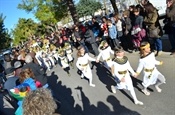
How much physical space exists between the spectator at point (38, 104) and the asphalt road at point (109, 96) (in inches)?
121

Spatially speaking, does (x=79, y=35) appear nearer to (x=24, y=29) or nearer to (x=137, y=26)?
(x=137, y=26)

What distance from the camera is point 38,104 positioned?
10.3 ft

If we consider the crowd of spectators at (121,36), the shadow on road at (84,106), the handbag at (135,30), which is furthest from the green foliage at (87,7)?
the shadow on road at (84,106)

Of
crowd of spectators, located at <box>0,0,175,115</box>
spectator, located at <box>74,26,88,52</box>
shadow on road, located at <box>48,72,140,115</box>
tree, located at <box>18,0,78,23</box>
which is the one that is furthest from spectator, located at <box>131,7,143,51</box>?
tree, located at <box>18,0,78,23</box>

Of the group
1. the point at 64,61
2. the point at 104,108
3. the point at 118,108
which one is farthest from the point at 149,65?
the point at 64,61

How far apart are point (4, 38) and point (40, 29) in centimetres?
1996

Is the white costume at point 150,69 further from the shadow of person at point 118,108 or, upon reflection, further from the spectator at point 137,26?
the spectator at point 137,26

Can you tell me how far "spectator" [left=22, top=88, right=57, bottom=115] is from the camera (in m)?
3.08

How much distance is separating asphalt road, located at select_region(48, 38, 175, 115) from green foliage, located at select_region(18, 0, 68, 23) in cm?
→ 2833

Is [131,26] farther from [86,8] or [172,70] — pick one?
[86,8]

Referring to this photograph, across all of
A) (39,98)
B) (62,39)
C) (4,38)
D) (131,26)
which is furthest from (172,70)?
(4,38)

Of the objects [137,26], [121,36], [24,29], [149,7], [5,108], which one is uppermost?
[149,7]

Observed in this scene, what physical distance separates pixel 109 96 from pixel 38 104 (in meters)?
4.29

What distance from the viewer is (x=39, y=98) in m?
3.21
